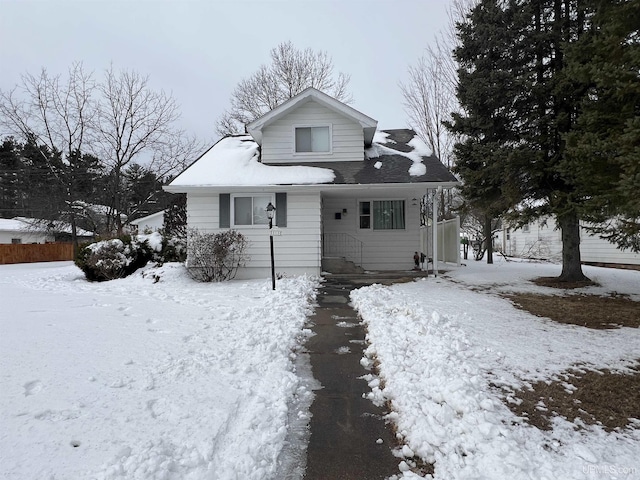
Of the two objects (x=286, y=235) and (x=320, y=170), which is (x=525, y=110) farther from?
(x=286, y=235)

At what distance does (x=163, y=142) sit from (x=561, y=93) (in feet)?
73.8

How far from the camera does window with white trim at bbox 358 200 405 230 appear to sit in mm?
13258

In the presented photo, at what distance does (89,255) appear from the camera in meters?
11.7

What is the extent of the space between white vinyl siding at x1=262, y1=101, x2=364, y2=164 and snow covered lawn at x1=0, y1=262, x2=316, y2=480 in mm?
7049

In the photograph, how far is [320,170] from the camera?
38.2 ft

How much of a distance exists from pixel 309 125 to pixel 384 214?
431cm

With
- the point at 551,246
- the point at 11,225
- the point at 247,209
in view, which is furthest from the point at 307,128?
the point at 11,225

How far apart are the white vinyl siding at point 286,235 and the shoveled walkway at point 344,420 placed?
18.6 ft

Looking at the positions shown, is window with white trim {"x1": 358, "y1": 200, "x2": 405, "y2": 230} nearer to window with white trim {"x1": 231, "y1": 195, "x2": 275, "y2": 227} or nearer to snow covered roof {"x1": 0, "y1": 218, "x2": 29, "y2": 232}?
window with white trim {"x1": 231, "y1": 195, "x2": 275, "y2": 227}

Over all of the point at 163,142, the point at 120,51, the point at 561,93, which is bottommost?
the point at 561,93

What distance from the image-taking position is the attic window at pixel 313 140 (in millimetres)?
12383

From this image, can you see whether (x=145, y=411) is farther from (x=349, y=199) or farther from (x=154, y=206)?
(x=154, y=206)

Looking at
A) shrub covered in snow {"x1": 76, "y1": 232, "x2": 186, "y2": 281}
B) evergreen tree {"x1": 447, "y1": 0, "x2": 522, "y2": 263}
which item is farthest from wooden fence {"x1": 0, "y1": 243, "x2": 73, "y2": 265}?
evergreen tree {"x1": 447, "y1": 0, "x2": 522, "y2": 263}

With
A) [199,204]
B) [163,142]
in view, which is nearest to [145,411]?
[199,204]
